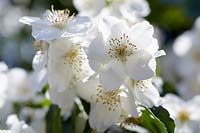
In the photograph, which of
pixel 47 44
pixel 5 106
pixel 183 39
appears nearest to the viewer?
pixel 47 44

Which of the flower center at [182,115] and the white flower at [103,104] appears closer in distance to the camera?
the white flower at [103,104]

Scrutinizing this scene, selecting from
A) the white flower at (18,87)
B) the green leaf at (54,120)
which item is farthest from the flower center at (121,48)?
the white flower at (18,87)

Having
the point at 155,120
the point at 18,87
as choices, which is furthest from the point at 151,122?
the point at 18,87

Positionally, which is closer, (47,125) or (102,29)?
(102,29)

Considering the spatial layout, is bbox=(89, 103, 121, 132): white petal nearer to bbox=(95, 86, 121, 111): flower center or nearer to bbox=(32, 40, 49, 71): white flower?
bbox=(95, 86, 121, 111): flower center

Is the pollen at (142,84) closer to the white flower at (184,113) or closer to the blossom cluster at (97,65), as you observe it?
the blossom cluster at (97,65)

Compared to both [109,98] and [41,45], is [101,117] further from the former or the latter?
[41,45]

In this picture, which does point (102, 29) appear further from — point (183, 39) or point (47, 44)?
point (183, 39)

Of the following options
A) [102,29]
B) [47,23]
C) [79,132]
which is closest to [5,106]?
[79,132]
